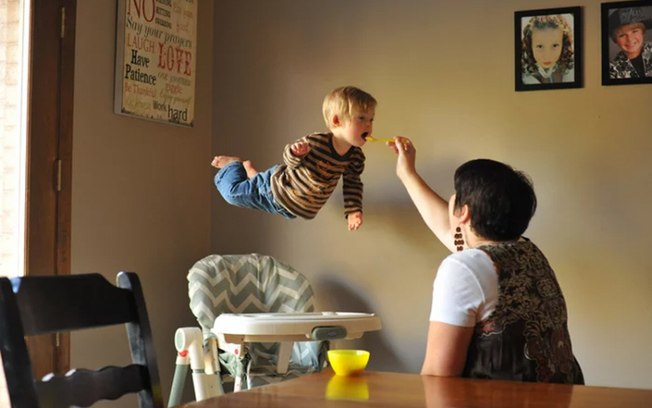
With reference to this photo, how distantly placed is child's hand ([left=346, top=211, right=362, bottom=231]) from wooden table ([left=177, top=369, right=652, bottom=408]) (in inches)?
71.2

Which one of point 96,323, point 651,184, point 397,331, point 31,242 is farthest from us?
point 397,331

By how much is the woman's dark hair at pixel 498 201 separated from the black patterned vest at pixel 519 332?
0.23ft

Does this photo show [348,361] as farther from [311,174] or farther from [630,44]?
[630,44]

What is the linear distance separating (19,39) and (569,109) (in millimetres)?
2162

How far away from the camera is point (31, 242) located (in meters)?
3.24

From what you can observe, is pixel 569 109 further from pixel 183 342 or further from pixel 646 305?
pixel 183 342

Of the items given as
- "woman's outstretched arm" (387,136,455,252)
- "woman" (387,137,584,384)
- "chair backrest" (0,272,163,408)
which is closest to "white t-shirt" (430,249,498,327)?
"woman" (387,137,584,384)

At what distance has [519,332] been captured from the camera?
77.8 inches

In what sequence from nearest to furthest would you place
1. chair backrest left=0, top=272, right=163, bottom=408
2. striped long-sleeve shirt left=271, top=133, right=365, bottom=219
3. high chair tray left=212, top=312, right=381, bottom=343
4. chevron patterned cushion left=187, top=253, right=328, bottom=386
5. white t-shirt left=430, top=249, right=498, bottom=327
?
chair backrest left=0, top=272, right=163, bottom=408 < white t-shirt left=430, top=249, right=498, bottom=327 < high chair tray left=212, top=312, right=381, bottom=343 < striped long-sleeve shirt left=271, top=133, right=365, bottom=219 < chevron patterned cushion left=187, top=253, right=328, bottom=386

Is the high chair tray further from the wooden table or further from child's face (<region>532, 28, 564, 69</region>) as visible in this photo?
child's face (<region>532, 28, 564, 69</region>)

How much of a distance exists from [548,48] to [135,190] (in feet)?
5.98

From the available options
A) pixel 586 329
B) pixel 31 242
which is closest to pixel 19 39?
pixel 31 242

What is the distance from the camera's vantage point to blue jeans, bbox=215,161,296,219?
3652mm

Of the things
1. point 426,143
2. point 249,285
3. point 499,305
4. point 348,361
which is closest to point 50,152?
point 249,285
